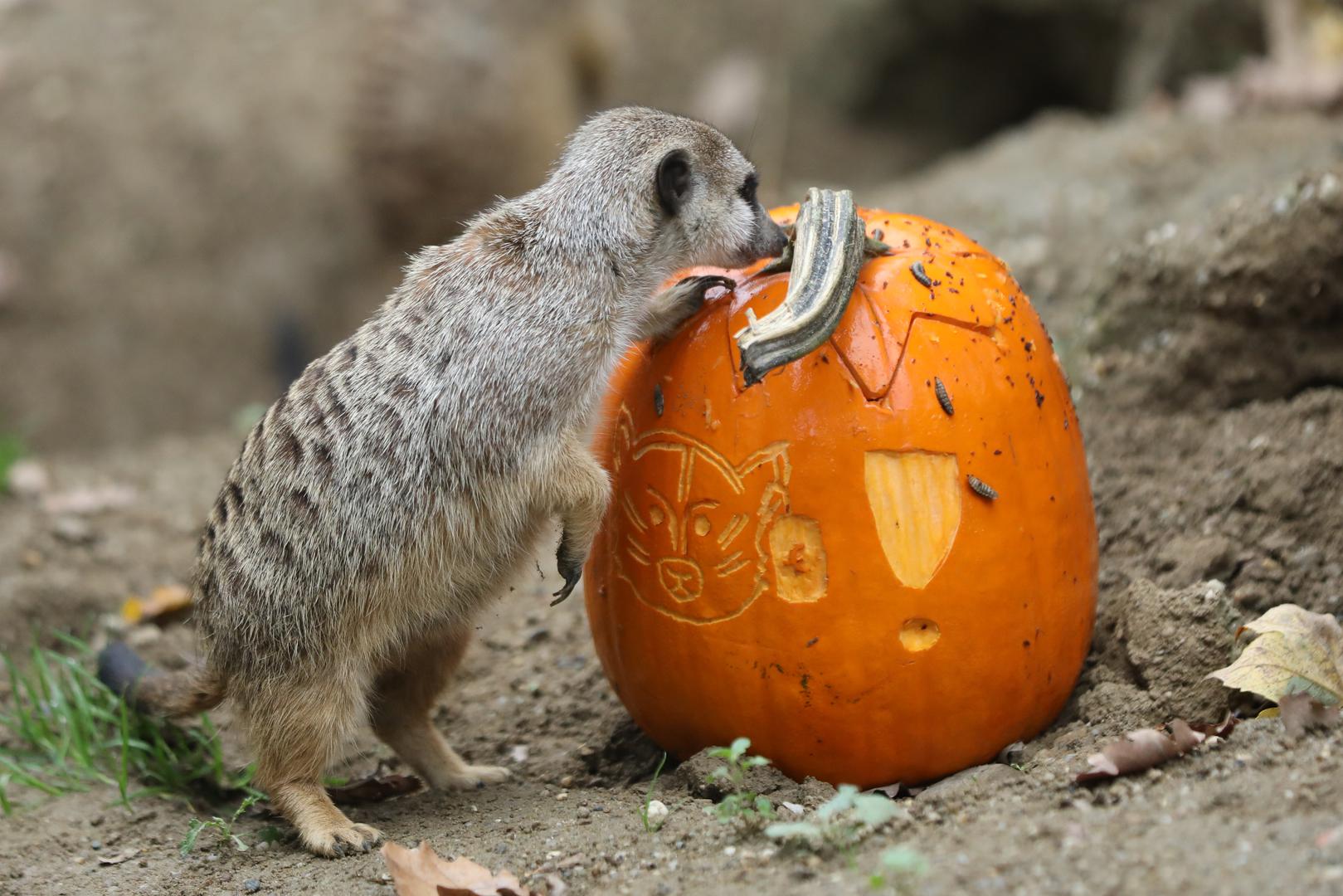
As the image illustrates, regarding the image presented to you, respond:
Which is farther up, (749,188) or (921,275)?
(749,188)

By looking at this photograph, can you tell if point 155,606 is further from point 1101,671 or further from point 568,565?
point 1101,671

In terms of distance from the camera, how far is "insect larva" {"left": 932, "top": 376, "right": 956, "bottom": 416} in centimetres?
275

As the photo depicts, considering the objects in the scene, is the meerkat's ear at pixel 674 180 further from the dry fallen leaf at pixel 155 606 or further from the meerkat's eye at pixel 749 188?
the dry fallen leaf at pixel 155 606

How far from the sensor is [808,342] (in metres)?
2.60

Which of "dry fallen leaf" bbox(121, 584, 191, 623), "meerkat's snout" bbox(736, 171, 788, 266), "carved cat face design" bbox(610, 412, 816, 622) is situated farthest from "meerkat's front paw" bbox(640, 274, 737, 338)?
"dry fallen leaf" bbox(121, 584, 191, 623)

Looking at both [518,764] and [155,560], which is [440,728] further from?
[155,560]

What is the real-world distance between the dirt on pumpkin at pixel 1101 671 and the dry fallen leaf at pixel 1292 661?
0.10 metres

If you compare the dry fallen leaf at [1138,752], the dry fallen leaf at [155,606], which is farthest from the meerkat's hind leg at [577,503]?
the dry fallen leaf at [155,606]

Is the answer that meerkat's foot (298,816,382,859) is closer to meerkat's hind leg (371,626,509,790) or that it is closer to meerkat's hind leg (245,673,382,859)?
meerkat's hind leg (245,673,382,859)

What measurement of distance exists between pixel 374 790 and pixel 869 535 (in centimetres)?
150

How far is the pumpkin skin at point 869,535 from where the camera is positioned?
9.00ft

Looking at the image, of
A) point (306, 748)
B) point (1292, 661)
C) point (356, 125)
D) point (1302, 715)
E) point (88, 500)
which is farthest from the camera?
point (356, 125)

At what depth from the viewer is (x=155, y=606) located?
4277 millimetres

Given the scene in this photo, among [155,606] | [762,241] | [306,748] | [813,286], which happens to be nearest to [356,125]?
[155,606]
